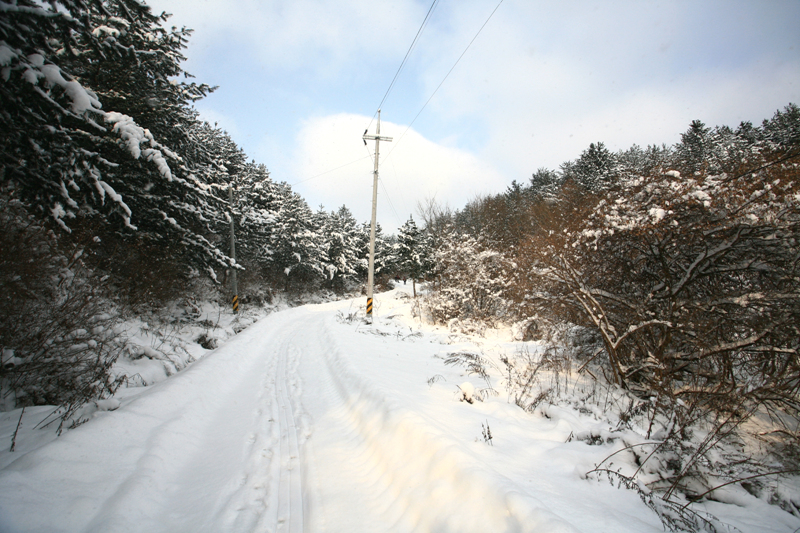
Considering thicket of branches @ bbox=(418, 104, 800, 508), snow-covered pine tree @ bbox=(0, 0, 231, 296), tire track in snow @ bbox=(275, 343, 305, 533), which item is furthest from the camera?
thicket of branches @ bbox=(418, 104, 800, 508)

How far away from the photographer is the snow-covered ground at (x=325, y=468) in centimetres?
231

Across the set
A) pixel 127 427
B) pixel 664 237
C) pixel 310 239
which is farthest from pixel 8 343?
pixel 310 239

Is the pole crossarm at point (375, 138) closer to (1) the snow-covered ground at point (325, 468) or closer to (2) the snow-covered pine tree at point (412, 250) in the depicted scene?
(1) the snow-covered ground at point (325, 468)

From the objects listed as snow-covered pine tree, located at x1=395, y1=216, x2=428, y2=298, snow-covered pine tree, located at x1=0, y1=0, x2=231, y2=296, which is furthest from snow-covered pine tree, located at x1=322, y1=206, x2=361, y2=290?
snow-covered pine tree, located at x1=0, y1=0, x2=231, y2=296

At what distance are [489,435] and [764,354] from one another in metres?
4.05

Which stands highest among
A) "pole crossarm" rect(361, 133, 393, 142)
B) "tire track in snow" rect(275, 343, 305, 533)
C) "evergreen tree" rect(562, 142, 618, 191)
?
"evergreen tree" rect(562, 142, 618, 191)

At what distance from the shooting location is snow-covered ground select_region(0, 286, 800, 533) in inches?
91.0

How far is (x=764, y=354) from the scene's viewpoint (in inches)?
163

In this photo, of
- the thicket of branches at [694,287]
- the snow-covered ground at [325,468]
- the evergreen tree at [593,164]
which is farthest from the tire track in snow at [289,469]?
the evergreen tree at [593,164]

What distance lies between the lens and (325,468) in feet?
10.6

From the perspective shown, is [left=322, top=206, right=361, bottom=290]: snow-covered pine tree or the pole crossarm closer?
the pole crossarm

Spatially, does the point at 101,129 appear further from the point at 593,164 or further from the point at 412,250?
the point at 593,164

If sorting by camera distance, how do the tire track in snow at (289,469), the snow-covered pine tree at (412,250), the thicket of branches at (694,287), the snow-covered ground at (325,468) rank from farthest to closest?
the snow-covered pine tree at (412,250) → the thicket of branches at (694,287) → the tire track in snow at (289,469) → the snow-covered ground at (325,468)

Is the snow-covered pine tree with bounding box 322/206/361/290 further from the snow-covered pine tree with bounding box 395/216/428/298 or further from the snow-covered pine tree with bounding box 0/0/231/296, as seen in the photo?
the snow-covered pine tree with bounding box 0/0/231/296
